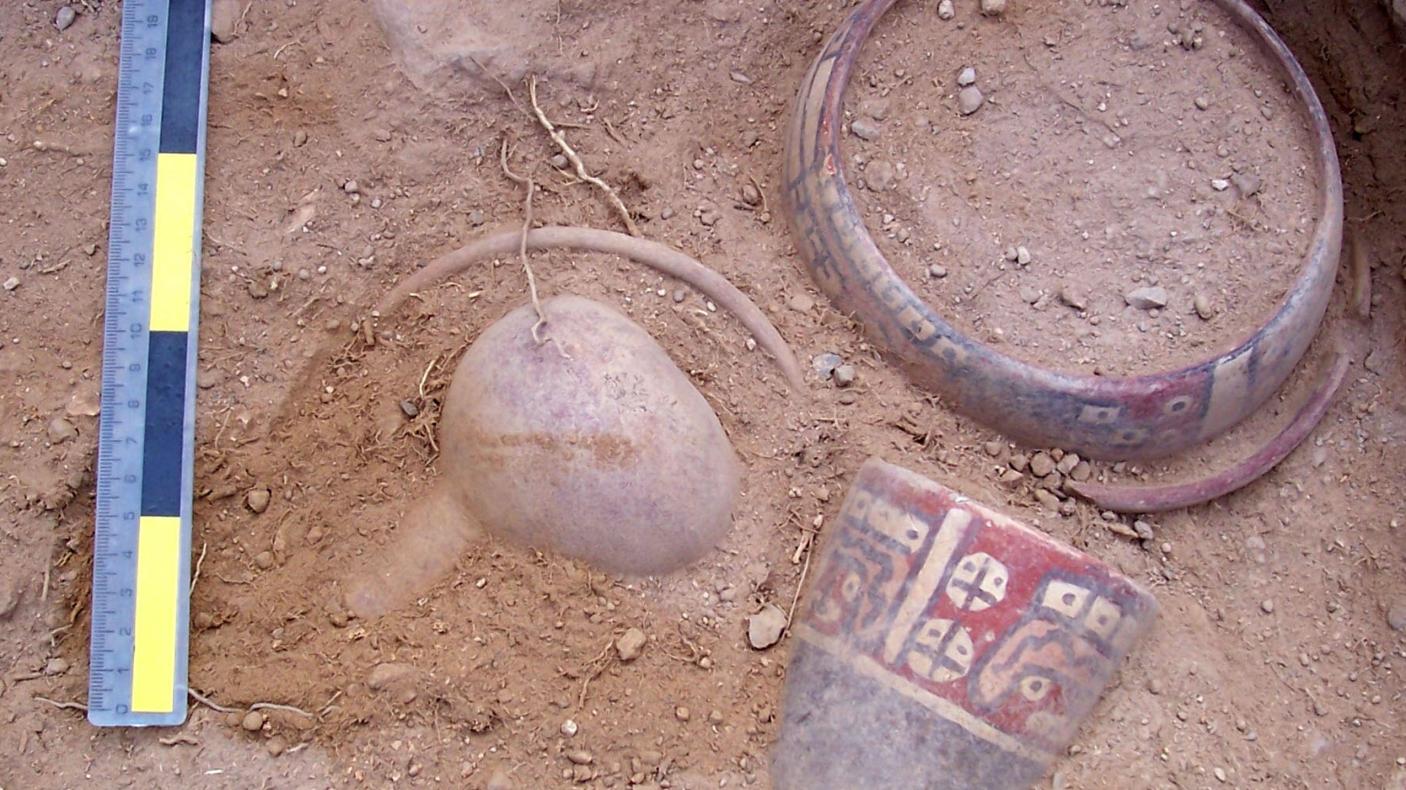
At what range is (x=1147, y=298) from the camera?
1.94m

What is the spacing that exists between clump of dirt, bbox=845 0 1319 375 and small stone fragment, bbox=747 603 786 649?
622 mm

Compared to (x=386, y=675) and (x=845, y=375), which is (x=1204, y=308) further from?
(x=386, y=675)

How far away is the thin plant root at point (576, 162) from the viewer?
6.82ft

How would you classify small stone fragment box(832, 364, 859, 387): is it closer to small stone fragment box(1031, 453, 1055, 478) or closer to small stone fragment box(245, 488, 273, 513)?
small stone fragment box(1031, 453, 1055, 478)

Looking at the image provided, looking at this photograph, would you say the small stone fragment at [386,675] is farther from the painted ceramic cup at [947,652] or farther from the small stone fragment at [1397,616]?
the small stone fragment at [1397,616]

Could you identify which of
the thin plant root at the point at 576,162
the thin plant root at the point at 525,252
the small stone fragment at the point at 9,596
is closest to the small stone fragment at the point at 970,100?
the thin plant root at the point at 576,162

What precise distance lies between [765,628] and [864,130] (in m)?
0.95

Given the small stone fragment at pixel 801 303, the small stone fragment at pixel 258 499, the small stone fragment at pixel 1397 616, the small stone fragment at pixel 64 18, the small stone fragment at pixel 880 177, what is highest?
the small stone fragment at pixel 880 177

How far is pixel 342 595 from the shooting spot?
189 centimetres

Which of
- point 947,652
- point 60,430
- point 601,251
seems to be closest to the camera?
point 947,652

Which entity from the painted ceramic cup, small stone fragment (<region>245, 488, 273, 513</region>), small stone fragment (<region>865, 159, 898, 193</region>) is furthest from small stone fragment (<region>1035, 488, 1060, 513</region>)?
small stone fragment (<region>245, 488, 273, 513</region>)

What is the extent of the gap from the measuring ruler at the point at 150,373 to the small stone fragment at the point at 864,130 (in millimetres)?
1231

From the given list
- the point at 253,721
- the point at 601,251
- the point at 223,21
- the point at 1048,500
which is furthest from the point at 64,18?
the point at 1048,500

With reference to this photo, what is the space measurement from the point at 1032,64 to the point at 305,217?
1.42 meters
